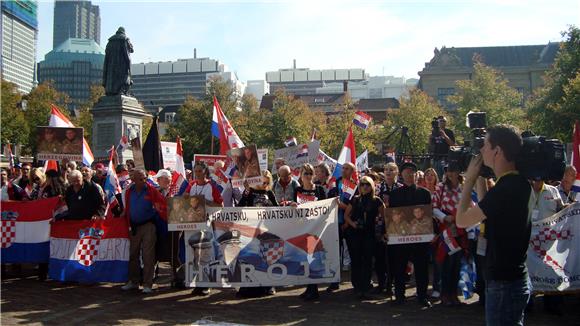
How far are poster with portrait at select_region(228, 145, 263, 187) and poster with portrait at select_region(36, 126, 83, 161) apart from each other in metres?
4.63

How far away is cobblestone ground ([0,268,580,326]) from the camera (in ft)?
24.0

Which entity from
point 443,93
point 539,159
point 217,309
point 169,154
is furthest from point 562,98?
point 443,93

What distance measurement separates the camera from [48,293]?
8.99 meters

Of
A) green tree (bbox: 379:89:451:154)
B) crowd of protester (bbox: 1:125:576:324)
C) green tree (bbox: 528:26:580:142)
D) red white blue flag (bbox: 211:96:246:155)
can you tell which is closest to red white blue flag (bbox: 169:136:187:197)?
crowd of protester (bbox: 1:125:576:324)

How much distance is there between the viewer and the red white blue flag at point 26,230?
1008cm

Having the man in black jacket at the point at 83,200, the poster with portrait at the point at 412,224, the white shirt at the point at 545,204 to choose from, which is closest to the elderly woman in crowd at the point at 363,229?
the poster with portrait at the point at 412,224

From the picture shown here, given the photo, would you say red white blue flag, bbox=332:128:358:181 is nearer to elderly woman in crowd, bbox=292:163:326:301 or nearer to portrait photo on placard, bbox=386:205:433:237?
elderly woman in crowd, bbox=292:163:326:301

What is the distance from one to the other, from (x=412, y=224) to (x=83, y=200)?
218 inches

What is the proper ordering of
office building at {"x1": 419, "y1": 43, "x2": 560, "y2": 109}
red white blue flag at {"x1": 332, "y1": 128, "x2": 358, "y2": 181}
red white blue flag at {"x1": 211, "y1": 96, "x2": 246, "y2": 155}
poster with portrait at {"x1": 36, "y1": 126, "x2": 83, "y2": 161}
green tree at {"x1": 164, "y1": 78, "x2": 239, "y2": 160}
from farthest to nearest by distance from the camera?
office building at {"x1": 419, "y1": 43, "x2": 560, "y2": 109} < green tree at {"x1": 164, "y1": 78, "x2": 239, "y2": 160} < red white blue flag at {"x1": 332, "y1": 128, "x2": 358, "y2": 181} < poster with portrait at {"x1": 36, "y1": 126, "x2": 83, "y2": 161} < red white blue flag at {"x1": 211, "y1": 96, "x2": 246, "y2": 155}

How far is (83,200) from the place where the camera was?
32.0ft

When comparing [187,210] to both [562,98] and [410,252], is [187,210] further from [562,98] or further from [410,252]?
[562,98]

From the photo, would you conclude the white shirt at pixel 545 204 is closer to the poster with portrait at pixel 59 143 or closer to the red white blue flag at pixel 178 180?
the red white blue flag at pixel 178 180

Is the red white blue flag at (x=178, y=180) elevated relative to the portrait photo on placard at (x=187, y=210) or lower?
elevated

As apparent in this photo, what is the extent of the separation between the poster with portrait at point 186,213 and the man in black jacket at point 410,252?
285cm
